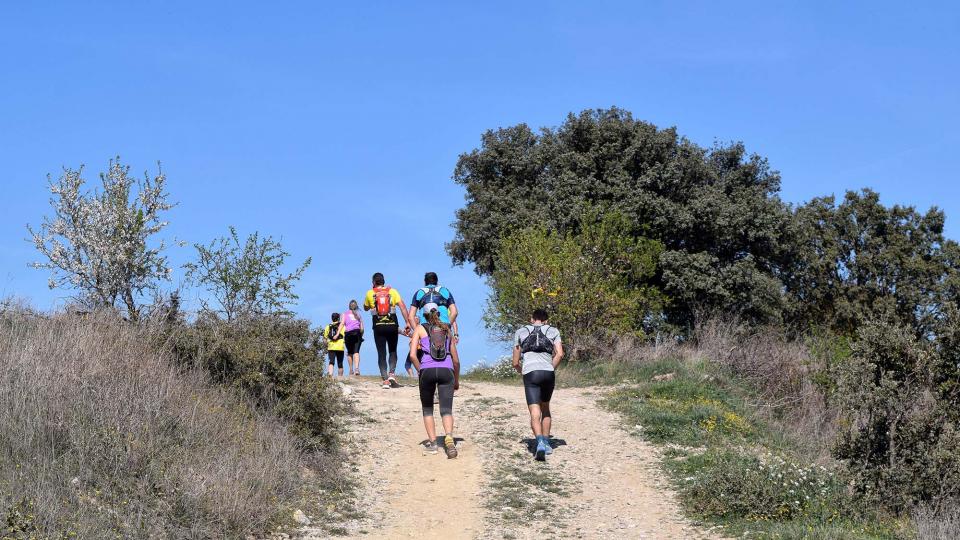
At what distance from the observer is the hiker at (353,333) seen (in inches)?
854

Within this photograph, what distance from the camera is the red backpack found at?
17.4 metres

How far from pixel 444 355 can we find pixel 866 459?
5.29 meters

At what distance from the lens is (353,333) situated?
21.8m

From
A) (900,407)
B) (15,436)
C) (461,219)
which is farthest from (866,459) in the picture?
(461,219)

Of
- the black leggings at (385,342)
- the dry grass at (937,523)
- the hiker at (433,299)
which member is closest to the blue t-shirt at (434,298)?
the hiker at (433,299)

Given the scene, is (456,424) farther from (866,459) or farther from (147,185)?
(147,185)

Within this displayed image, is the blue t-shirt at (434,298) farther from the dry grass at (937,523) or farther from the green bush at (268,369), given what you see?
the dry grass at (937,523)

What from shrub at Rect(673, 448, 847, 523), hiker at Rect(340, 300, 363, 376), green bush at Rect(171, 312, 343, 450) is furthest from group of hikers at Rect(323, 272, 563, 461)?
hiker at Rect(340, 300, 363, 376)

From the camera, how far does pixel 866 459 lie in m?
11.2

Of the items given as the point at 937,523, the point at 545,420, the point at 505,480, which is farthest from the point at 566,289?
the point at 937,523

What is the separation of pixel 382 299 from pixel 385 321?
50 cm

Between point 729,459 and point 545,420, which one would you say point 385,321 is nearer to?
point 545,420

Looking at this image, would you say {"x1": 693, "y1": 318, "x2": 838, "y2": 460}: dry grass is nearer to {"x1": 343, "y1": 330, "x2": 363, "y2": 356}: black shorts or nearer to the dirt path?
the dirt path

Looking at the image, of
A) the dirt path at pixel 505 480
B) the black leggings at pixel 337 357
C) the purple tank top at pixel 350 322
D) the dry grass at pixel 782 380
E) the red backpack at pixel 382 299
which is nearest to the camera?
the dirt path at pixel 505 480
